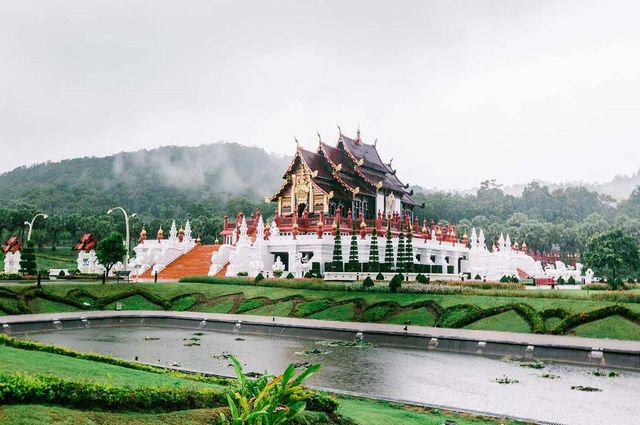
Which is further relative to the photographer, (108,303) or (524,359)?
(108,303)

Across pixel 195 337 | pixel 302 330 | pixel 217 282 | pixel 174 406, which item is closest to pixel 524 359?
pixel 302 330

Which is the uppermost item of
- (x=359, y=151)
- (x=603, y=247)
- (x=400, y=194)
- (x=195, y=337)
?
(x=359, y=151)

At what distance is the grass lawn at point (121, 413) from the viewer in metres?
6.30

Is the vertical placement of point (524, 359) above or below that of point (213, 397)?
below

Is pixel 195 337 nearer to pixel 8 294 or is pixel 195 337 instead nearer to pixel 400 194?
pixel 8 294

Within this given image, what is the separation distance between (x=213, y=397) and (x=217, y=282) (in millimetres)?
28570

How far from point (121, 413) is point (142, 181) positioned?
487 feet

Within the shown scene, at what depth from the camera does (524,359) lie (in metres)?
19.5

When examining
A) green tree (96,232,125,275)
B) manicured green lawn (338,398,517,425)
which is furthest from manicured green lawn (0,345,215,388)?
green tree (96,232,125,275)

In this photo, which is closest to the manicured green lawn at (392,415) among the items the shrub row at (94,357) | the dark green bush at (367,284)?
the shrub row at (94,357)

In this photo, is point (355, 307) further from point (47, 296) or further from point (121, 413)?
point (121, 413)

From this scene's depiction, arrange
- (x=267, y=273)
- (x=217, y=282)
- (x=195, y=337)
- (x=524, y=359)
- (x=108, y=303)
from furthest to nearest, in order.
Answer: (x=267, y=273), (x=217, y=282), (x=108, y=303), (x=195, y=337), (x=524, y=359)

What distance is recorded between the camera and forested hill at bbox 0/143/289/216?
4685 inches

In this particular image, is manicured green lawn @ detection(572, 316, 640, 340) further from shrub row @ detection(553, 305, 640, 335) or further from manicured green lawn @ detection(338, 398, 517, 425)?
manicured green lawn @ detection(338, 398, 517, 425)
